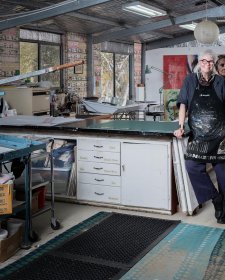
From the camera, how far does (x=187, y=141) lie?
14.9 feet

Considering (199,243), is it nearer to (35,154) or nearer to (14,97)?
(35,154)

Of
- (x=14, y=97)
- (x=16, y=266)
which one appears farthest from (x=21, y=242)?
(x=14, y=97)

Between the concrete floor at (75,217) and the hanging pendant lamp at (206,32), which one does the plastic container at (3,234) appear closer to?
the concrete floor at (75,217)

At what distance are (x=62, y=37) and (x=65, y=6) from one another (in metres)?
3.00

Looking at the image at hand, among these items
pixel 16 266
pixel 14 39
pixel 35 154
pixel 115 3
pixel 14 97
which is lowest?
pixel 16 266

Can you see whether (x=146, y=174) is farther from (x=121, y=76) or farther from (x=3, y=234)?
(x=121, y=76)

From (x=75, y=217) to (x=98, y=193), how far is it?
1.46 ft

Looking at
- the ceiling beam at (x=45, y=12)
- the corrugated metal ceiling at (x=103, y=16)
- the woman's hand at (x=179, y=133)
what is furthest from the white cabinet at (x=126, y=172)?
the corrugated metal ceiling at (x=103, y=16)

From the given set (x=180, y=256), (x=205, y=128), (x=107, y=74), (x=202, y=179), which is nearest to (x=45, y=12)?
(x=205, y=128)

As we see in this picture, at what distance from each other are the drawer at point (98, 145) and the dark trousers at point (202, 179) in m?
0.85

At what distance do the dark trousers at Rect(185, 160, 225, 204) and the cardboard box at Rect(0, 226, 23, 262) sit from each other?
5.48 feet

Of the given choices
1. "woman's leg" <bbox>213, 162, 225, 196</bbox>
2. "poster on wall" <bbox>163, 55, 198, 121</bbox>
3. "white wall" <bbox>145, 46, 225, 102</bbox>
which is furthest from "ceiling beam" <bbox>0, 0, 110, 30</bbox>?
"white wall" <bbox>145, 46, 225, 102</bbox>

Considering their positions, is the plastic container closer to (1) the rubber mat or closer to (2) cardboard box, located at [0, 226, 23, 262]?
(2) cardboard box, located at [0, 226, 23, 262]

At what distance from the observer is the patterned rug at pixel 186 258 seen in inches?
126
